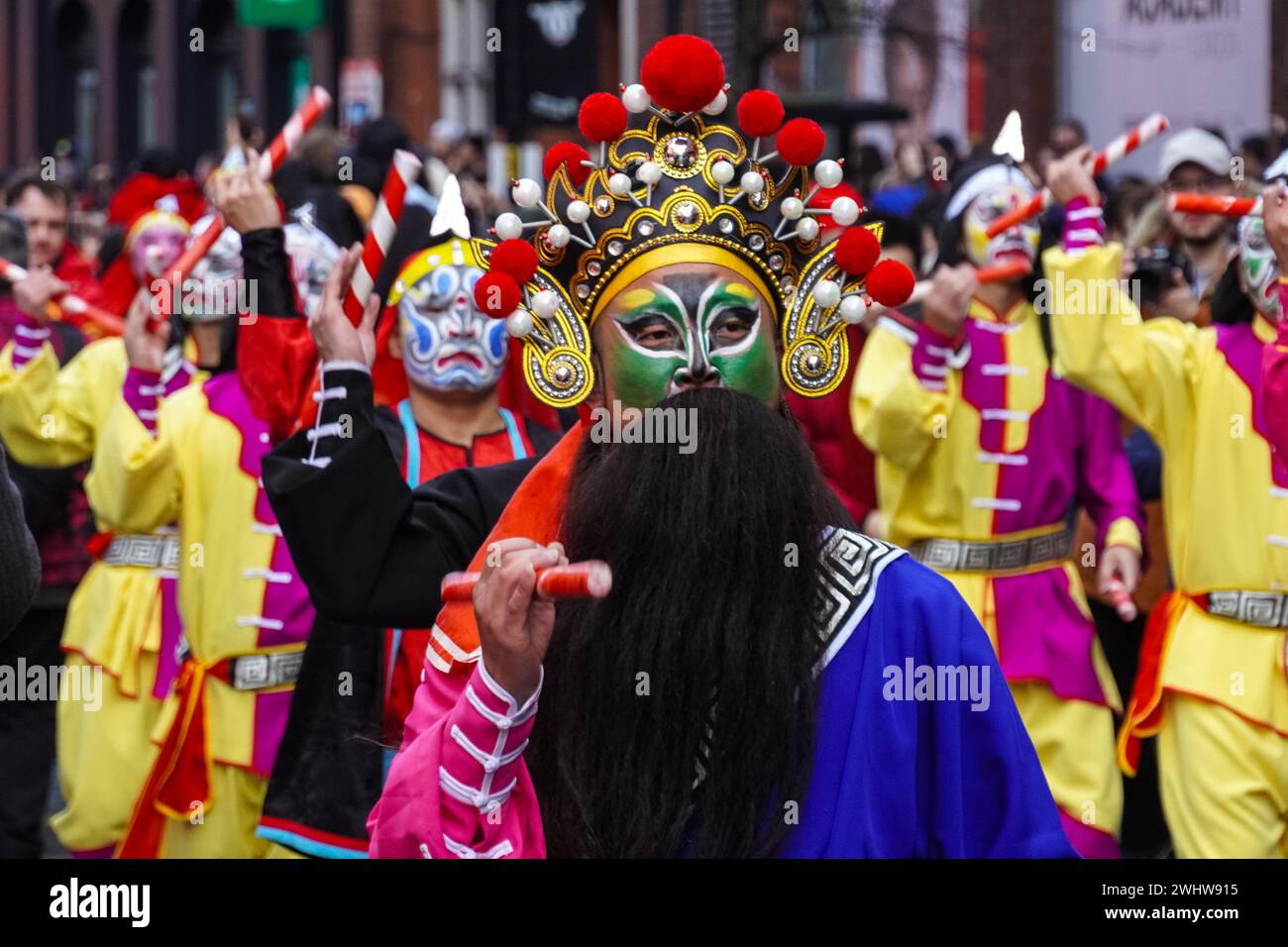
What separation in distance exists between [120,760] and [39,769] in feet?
2.35

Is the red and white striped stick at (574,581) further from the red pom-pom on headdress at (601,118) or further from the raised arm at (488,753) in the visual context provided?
the red pom-pom on headdress at (601,118)

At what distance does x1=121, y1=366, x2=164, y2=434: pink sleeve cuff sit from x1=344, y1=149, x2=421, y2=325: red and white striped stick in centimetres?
156

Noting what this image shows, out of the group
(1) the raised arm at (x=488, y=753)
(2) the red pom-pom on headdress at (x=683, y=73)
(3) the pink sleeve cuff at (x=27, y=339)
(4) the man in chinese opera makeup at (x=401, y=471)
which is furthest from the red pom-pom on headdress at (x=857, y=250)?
(3) the pink sleeve cuff at (x=27, y=339)

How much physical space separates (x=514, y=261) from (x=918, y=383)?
2866 mm

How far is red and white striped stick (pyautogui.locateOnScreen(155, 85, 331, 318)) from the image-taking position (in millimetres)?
5059

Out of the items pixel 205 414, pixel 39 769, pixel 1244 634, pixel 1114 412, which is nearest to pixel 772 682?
pixel 1244 634

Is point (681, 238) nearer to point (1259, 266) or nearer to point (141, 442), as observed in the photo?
point (1259, 266)

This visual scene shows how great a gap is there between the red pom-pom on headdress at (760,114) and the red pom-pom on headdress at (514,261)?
419 millimetres

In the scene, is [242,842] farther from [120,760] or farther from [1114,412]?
[1114,412]

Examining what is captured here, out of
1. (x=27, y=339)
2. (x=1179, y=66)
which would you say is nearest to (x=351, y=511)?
(x=27, y=339)

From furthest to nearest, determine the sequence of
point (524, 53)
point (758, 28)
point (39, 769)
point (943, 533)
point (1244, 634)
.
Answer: point (524, 53) → point (758, 28) → point (39, 769) → point (943, 533) → point (1244, 634)

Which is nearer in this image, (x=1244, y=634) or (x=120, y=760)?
(x=1244, y=634)

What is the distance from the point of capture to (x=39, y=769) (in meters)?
7.17

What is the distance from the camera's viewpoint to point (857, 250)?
3.54 meters
